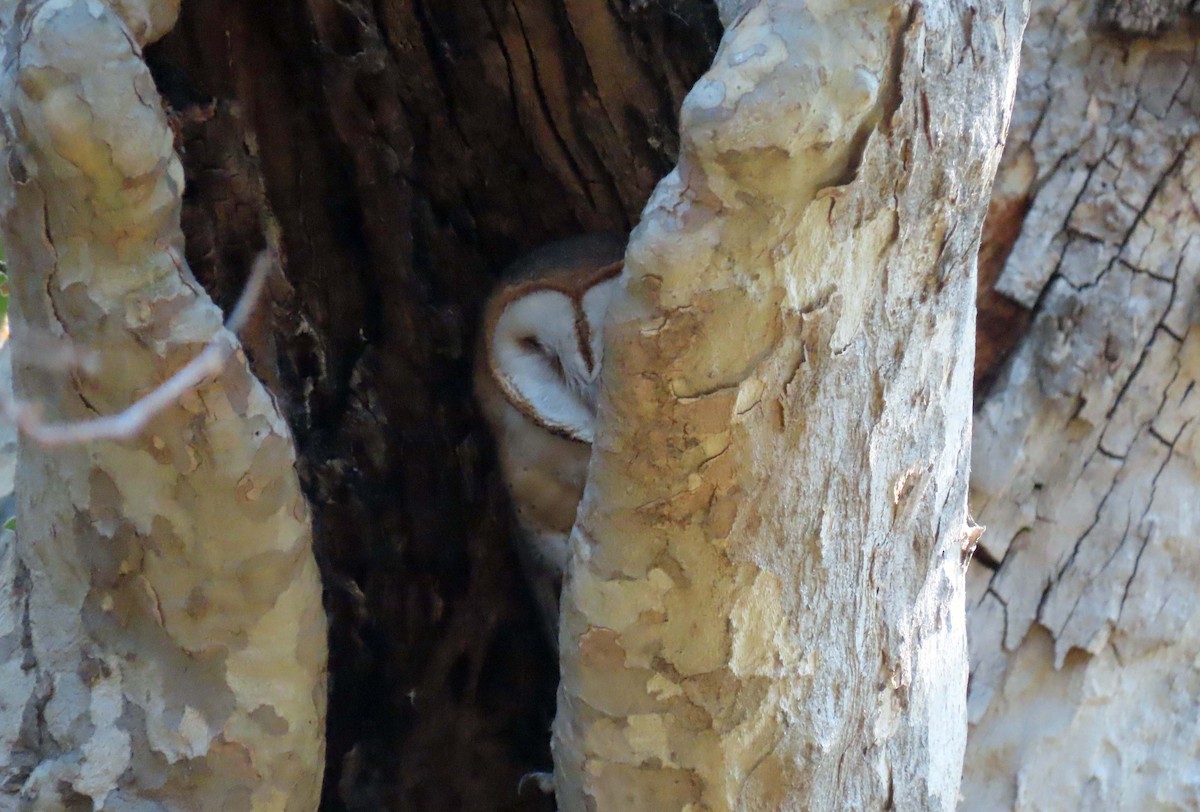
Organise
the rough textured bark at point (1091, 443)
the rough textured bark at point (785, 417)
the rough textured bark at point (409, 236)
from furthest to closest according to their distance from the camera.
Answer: the rough textured bark at point (1091, 443), the rough textured bark at point (409, 236), the rough textured bark at point (785, 417)

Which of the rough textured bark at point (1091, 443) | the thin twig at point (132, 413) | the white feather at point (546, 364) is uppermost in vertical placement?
the thin twig at point (132, 413)

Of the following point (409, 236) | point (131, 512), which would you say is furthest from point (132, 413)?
point (409, 236)

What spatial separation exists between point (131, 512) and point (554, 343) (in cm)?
48

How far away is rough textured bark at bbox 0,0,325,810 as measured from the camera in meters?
0.80

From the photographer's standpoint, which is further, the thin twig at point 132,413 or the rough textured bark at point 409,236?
the rough textured bark at point 409,236

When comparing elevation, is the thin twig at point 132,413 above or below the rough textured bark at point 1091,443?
above

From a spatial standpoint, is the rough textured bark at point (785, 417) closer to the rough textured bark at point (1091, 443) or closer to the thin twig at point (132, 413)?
the thin twig at point (132, 413)

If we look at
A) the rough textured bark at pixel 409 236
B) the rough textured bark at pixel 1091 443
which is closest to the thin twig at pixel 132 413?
the rough textured bark at pixel 409 236

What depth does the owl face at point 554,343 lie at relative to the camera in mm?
1192

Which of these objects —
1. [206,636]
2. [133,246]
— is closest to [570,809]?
[206,636]

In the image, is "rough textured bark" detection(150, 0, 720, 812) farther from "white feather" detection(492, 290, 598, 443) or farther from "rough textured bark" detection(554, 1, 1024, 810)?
"rough textured bark" detection(554, 1, 1024, 810)

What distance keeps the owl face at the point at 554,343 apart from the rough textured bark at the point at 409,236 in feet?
0.18

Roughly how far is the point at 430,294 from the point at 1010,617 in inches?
40.4

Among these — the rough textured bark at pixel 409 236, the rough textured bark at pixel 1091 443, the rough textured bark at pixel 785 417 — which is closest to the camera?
the rough textured bark at pixel 785 417
